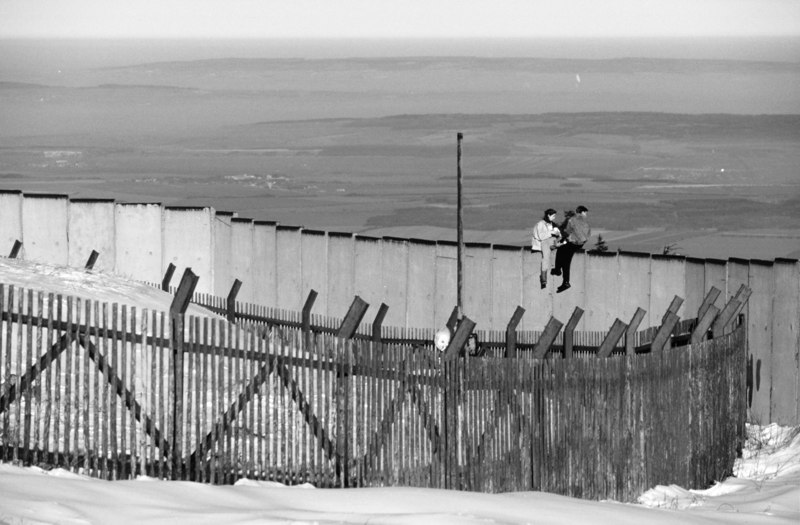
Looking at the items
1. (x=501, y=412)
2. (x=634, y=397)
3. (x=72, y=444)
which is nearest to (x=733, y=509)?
(x=634, y=397)

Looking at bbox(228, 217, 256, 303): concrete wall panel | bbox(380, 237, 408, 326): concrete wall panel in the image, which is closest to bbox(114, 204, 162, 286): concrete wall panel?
bbox(228, 217, 256, 303): concrete wall panel

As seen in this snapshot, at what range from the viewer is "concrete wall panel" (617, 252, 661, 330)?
2170 centimetres

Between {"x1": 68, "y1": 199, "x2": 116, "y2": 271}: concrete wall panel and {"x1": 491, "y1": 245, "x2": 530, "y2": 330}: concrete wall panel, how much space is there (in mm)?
7705

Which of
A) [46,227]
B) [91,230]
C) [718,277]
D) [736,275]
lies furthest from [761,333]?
[46,227]


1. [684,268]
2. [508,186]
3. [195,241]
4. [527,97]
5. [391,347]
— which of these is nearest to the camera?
[391,347]

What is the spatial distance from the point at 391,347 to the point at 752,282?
927cm

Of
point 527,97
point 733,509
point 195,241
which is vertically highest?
point 527,97

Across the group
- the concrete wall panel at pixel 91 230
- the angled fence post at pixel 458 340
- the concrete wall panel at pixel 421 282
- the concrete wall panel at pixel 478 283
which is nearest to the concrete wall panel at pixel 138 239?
the concrete wall panel at pixel 91 230

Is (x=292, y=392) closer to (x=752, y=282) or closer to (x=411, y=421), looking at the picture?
(x=411, y=421)

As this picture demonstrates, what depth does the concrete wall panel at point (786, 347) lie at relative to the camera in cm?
1906

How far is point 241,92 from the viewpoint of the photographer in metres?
180

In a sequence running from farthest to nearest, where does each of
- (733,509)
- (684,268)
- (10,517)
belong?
(684,268) < (733,509) < (10,517)

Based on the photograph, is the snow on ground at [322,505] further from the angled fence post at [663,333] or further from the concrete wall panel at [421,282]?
the concrete wall panel at [421,282]

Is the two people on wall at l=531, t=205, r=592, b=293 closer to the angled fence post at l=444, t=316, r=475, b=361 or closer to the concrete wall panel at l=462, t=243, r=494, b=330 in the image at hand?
the concrete wall panel at l=462, t=243, r=494, b=330
